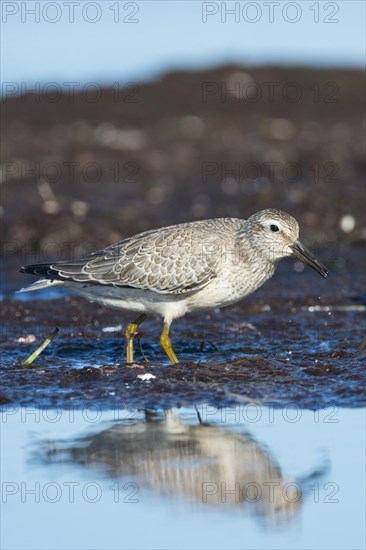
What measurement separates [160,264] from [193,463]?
10.0 ft

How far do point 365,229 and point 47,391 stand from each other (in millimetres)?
7672

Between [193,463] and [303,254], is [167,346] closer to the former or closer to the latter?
[303,254]

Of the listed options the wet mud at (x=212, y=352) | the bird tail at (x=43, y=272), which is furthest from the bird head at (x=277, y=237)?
the bird tail at (x=43, y=272)

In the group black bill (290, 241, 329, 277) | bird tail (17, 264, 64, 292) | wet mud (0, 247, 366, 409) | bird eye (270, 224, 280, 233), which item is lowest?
wet mud (0, 247, 366, 409)

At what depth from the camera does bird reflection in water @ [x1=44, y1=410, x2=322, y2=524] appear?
729cm

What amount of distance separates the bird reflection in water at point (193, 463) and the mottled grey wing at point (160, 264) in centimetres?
185

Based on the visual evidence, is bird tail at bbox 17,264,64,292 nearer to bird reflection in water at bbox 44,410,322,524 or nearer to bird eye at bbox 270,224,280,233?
bird eye at bbox 270,224,280,233

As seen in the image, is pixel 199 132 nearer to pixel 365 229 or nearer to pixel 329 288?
pixel 365 229

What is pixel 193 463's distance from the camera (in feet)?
25.8

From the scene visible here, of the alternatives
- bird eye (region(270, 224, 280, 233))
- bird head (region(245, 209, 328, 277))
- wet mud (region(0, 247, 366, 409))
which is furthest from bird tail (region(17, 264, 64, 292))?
bird eye (region(270, 224, 280, 233))

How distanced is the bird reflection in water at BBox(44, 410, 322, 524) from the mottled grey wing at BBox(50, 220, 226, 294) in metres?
1.85

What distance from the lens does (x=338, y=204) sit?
16781 mm

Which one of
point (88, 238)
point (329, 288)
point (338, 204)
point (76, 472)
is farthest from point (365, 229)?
point (76, 472)

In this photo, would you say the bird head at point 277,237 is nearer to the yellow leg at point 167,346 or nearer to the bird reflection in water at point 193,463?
the yellow leg at point 167,346
